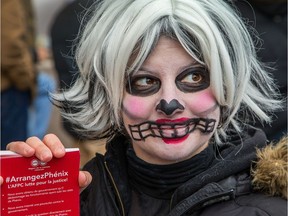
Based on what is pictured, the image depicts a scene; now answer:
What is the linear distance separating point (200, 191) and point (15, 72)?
79.2 inches

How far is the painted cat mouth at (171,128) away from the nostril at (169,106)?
0.05 metres

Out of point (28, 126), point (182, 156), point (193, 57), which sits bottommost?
point (182, 156)

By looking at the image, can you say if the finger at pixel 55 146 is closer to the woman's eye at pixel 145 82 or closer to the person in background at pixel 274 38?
the woman's eye at pixel 145 82

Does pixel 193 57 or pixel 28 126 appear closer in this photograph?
pixel 193 57

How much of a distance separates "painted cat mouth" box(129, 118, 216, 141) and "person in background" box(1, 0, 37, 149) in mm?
1813

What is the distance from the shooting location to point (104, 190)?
1.70 m

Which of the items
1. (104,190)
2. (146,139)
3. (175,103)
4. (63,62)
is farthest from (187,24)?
(63,62)

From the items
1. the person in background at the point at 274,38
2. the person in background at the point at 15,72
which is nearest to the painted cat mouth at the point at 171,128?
the person in background at the point at 274,38

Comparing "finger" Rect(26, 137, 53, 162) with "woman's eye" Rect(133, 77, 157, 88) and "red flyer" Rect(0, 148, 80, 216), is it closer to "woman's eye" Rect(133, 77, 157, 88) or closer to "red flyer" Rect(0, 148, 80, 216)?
"red flyer" Rect(0, 148, 80, 216)

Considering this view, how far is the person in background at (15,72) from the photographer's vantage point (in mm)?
3221

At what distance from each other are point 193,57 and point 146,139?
0.26m

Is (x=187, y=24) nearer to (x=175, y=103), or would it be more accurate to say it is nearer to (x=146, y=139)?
(x=175, y=103)

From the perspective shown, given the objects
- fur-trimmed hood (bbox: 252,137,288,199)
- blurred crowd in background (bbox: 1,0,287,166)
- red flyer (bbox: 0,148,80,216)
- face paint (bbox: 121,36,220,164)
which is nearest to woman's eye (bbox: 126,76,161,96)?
face paint (bbox: 121,36,220,164)

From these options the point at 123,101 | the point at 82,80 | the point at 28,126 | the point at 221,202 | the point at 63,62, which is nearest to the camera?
the point at 221,202
